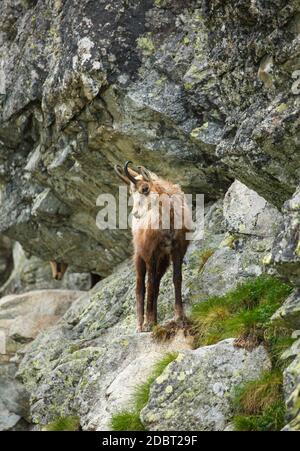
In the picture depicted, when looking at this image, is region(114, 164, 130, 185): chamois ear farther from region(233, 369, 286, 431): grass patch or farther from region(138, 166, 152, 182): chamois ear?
region(233, 369, 286, 431): grass patch

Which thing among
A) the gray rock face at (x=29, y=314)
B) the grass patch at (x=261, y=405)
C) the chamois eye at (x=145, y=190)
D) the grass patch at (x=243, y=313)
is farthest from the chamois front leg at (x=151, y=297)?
the gray rock face at (x=29, y=314)

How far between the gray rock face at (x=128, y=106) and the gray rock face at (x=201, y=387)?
2083mm

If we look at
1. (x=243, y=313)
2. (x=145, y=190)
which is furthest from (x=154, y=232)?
(x=243, y=313)

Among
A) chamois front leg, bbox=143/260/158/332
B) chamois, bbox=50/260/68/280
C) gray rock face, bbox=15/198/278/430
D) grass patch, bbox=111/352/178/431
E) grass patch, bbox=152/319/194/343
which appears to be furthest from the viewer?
chamois, bbox=50/260/68/280

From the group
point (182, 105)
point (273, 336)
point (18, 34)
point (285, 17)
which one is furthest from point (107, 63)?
point (273, 336)

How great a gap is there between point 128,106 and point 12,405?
5.14m

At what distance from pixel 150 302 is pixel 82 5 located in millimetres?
5327

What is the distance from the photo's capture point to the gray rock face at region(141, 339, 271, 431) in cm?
870

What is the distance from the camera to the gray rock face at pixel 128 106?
9.45 m

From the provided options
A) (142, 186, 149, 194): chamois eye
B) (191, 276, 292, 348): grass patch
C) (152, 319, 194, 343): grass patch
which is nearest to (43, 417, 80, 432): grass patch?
(152, 319, 194, 343): grass patch

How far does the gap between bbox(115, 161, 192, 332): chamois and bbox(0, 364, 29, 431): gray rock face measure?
2.57m

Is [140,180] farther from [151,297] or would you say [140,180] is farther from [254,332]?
[254,332]

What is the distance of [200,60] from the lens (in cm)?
1320

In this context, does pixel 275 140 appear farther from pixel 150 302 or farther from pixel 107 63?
pixel 107 63
